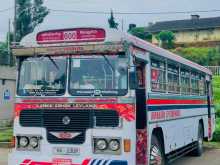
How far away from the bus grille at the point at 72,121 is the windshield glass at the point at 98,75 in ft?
1.28

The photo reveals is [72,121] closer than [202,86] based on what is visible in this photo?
Yes

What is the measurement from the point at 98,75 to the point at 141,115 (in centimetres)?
127

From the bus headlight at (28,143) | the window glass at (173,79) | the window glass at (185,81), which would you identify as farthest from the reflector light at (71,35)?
the window glass at (185,81)

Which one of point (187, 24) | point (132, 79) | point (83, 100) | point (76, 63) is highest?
point (187, 24)

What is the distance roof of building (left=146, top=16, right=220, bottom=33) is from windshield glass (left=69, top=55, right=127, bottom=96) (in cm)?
7833

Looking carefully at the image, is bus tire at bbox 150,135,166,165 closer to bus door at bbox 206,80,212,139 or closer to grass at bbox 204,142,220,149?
bus door at bbox 206,80,212,139

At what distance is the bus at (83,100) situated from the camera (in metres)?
9.84

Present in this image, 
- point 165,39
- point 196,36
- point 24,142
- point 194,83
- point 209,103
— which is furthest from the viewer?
point 196,36

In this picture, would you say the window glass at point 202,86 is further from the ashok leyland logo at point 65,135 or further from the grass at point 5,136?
the ashok leyland logo at point 65,135

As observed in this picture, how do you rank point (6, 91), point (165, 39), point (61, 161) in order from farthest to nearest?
1. point (165, 39)
2. point (6, 91)
3. point (61, 161)

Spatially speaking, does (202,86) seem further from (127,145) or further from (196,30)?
(196,30)

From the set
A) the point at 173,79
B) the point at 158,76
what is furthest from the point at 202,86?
the point at 158,76

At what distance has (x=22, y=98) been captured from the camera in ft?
34.3

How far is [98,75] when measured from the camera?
395 inches
